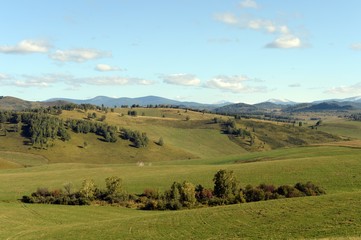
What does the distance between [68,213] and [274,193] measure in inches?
1356

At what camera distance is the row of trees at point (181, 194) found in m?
65.7

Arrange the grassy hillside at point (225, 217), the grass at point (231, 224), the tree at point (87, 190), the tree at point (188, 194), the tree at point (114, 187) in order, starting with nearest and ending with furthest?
1. the grass at point (231, 224)
2. the grassy hillside at point (225, 217)
3. the tree at point (188, 194)
4. the tree at point (87, 190)
5. the tree at point (114, 187)

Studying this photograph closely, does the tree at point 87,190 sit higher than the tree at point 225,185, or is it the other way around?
the tree at point 225,185

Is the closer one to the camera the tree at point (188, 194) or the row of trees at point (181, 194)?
the row of trees at point (181, 194)

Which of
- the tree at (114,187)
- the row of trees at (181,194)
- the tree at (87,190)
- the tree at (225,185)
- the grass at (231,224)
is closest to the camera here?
the grass at (231,224)

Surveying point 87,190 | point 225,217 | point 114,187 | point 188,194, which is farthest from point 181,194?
point 225,217

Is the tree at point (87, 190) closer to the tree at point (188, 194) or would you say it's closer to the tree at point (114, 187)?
the tree at point (114, 187)

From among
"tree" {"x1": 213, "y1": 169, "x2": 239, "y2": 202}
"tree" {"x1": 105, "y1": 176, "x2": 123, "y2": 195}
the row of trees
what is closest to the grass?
the row of trees

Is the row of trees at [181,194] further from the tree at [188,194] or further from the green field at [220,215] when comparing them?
the green field at [220,215]

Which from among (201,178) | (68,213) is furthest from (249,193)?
(68,213)

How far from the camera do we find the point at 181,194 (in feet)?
223

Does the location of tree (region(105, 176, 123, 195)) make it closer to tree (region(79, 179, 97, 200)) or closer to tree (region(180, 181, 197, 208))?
tree (region(79, 179, 97, 200))

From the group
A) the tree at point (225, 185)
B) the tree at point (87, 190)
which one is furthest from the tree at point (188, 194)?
the tree at point (87, 190)

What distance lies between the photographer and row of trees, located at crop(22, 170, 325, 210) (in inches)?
2586
